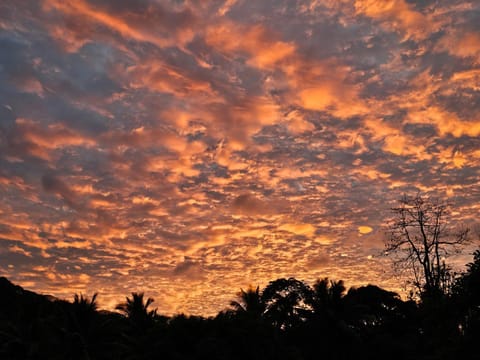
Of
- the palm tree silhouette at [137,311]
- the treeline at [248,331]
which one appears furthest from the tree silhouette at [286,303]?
the palm tree silhouette at [137,311]

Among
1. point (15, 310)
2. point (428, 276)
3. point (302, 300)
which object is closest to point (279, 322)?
point (302, 300)

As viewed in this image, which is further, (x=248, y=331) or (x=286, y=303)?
(x=286, y=303)

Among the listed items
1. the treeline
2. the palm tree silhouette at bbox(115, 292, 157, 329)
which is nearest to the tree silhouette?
the treeline

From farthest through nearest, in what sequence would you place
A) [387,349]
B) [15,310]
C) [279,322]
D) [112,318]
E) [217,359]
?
[15,310], [112,318], [279,322], [387,349], [217,359]

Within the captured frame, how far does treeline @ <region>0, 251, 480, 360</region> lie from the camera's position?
34875 millimetres

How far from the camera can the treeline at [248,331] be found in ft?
114

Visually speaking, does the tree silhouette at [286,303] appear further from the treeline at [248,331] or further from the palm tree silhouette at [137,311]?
the palm tree silhouette at [137,311]

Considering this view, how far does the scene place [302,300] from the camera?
4197 cm

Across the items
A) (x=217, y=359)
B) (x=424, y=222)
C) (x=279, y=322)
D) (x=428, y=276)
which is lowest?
(x=217, y=359)

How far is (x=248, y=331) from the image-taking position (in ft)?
114

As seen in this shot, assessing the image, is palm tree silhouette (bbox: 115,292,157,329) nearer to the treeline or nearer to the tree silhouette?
the treeline

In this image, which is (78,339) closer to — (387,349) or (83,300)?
(83,300)

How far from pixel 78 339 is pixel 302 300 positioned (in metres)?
18.6

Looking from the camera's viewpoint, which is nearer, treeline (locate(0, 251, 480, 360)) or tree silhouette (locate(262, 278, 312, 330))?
treeline (locate(0, 251, 480, 360))
